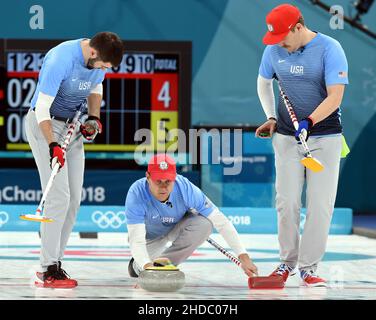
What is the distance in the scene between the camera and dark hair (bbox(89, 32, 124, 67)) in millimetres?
5227

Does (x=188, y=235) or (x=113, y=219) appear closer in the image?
(x=188, y=235)

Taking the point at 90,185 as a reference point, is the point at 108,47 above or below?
above

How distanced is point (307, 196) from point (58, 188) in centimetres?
138

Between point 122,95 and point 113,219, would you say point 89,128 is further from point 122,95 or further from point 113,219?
point 122,95

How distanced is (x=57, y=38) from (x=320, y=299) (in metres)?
7.07

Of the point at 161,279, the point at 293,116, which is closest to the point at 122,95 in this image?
the point at 293,116

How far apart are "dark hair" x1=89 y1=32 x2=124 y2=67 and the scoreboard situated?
547 centimetres

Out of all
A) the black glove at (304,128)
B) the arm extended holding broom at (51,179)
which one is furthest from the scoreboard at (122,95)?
the black glove at (304,128)

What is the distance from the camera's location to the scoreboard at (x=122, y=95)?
35.3ft

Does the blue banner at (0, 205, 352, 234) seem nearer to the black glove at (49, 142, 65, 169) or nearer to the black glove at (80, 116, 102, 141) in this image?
the black glove at (80, 116, 102, 141)

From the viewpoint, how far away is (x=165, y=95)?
10.9 m

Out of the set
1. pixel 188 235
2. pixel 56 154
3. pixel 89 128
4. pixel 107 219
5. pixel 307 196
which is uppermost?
pixel 89 128

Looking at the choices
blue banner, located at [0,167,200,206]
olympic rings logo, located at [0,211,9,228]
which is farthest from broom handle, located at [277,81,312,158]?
blue banner, located at [0,167,200,206]
